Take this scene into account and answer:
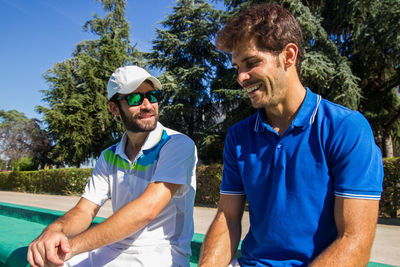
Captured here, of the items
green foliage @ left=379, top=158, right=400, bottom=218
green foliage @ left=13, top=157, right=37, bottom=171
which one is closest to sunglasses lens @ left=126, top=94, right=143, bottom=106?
green foliage @ left=379, top=158, right=400, bottom=218

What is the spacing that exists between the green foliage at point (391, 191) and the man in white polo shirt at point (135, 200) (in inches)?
279

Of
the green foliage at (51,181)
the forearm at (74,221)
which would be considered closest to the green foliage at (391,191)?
the forearm at (74,221)

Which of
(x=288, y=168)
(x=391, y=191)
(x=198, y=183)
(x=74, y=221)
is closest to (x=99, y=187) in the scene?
(x=74, y=221)

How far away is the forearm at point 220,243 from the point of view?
5.26 ft

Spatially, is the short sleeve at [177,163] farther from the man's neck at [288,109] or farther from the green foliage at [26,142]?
the green foliage at [26,142]

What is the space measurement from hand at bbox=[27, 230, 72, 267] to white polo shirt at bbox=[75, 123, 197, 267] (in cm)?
46

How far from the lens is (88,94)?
21.8m

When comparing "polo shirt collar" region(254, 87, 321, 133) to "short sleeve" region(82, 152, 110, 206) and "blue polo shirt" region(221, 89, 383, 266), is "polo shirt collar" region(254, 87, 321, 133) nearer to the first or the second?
"blue polo shirt" region(221, 89, 383, 266)

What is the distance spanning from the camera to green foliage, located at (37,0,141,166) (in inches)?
832

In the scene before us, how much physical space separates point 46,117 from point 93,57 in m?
5.51

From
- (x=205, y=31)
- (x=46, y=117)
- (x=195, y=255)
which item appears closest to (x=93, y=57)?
(x=46, y=117)

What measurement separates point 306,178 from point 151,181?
3.09 ft

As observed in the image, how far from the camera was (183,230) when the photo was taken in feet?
6.84

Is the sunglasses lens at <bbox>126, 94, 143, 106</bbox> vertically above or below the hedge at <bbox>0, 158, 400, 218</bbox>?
above
